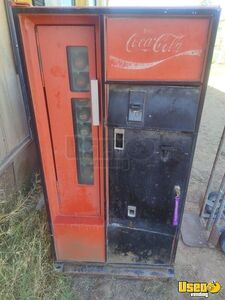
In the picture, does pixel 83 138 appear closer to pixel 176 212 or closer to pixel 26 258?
pixel 176 212

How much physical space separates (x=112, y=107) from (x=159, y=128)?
0.99 feet

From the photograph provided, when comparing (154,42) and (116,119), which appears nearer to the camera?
(154,42)

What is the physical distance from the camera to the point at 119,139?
56.4 inches

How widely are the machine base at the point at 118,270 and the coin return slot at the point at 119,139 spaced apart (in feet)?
3.60

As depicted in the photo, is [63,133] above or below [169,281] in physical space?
above

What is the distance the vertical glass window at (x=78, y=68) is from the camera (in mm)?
1316

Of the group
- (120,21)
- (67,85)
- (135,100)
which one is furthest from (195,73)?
(67,85)

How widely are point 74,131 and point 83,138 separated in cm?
8

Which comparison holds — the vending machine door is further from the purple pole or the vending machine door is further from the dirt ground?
the dirt ground

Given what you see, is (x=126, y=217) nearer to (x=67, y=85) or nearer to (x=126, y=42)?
(x=67, y=85)

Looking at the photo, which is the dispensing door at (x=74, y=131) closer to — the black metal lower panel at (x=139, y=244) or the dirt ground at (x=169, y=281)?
the black metal lower panel at (x=139, y=244)

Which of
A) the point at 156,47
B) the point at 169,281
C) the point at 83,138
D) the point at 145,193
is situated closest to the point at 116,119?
the point at 83,138

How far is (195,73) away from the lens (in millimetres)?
1232

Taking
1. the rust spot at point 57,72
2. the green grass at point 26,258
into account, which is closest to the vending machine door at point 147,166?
the rust spot at point 57,72
